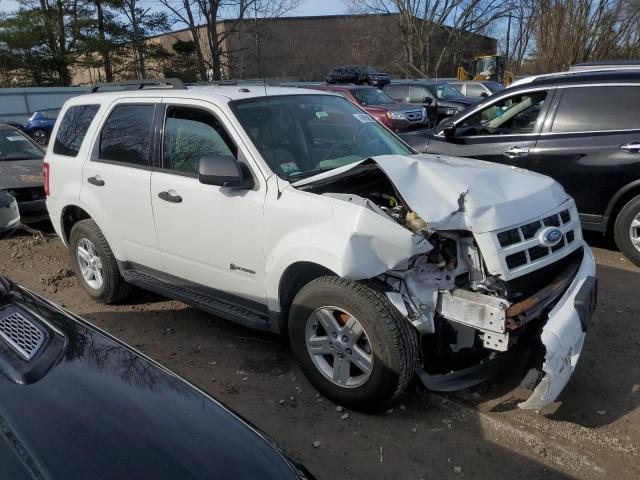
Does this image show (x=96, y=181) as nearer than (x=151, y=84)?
Yes

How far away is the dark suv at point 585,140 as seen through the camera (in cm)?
562

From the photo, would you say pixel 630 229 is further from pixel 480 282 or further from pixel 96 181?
pixel 96 181

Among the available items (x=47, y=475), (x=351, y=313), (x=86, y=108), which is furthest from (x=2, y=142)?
(x=47, y=475)

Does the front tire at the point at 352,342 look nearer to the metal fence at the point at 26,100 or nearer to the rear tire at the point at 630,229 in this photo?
the rear tire at the point at 630,229

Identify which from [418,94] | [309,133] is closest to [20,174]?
[309,133]

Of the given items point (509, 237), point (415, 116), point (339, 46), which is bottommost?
point (415, 116)

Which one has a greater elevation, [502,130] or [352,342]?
[502,130]

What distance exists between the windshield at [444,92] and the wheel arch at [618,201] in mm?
11736

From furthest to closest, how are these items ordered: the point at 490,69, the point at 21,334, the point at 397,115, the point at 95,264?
the point at 490,69 < the point at 397,115 < the point at 95,264 < the point at 21,334

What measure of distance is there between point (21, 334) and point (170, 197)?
6.70ft

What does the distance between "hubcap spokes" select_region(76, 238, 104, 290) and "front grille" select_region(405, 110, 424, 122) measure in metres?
10.2

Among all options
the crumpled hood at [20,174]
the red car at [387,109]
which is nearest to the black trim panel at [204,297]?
the crumpled hood at [20,174]

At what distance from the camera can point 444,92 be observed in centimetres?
1739

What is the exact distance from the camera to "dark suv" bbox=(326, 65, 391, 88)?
29.2 meters
